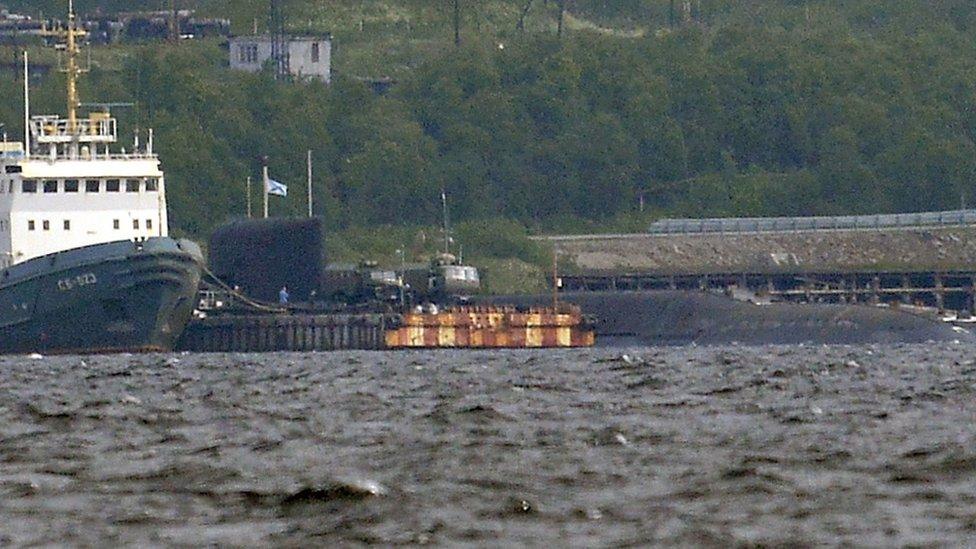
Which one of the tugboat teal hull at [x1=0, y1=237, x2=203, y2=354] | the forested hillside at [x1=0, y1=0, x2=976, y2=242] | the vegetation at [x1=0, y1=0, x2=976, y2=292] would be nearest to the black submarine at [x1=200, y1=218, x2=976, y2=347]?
the tugboat teal hull at [x1=0, y1=237, x2=203, y2=354]

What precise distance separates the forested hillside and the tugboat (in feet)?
169

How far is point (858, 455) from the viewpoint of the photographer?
3572 centimetres

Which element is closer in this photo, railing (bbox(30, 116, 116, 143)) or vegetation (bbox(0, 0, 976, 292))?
railing (bbox(30, 116, 116, 143))

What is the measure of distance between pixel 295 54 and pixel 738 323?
314ft

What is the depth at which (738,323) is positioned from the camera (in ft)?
344

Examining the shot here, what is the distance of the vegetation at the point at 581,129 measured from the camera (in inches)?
6516

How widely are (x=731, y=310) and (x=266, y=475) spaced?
241 ft

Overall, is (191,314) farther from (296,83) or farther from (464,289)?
(296,83)

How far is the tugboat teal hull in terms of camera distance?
93750 mm

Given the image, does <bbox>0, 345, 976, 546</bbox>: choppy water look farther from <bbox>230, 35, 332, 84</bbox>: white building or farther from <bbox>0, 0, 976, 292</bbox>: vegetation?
<bbox>230, 35, 332, 84</bbox>: white building

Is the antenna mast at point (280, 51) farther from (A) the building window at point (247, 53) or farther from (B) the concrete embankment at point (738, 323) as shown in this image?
(B) the concrete embankment at point (738, 323)

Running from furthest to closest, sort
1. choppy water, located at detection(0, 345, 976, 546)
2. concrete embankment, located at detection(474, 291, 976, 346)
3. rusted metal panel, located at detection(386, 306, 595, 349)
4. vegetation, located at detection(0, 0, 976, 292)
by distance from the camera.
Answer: vegetation, located at detection(0, 0, 976, 292) < rusted metal panel, located at detection(386, 306, 595, 349) < concrete embankment, located at detection(474, 291, 976, 346) < choppy water, located at detection(0, 345, 976, 546)

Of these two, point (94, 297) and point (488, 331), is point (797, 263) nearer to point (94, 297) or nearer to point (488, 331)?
point (488, 331)

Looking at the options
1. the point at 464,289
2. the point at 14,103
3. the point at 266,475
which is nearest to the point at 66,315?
the point at 464,289
